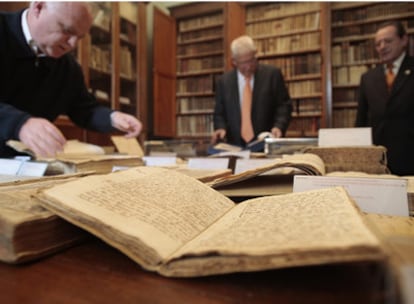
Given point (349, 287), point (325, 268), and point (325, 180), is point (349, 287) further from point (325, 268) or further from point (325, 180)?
point (325, 180)

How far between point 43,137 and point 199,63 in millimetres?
3072

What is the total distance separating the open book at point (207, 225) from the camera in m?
0.23

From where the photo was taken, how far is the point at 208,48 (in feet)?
11.9

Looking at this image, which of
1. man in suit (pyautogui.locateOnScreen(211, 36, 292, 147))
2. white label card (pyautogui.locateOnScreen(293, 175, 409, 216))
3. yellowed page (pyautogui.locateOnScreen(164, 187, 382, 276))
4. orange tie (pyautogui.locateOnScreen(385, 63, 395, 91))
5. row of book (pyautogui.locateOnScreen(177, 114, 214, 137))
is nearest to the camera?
yellowed page (pyautogui.locateOnScreen(164, 187, 382, 276))

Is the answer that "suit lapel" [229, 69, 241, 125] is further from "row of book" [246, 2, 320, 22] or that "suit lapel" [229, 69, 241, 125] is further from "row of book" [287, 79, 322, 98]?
"row of book" [246, 2, 320, 22]

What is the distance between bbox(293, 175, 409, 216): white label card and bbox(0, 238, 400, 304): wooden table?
9.2 inches

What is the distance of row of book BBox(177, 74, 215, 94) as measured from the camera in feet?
11.9

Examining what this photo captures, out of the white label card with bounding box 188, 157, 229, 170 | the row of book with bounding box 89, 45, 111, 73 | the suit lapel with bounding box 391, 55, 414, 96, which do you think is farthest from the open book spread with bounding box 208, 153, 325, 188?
the row of book with bounding box 89, 45, 111, 73

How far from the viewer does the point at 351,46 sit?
3107 mm

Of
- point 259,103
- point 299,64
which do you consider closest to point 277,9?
point 299,64

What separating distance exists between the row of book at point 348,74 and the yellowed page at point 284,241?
314 cm

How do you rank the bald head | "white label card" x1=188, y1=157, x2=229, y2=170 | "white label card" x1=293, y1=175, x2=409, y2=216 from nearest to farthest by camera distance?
"white label card" x1=293, y1=175, x2=409, y2=216 < "white label card" x1=188, y1=157, x2=229, y2=170 < the bald head

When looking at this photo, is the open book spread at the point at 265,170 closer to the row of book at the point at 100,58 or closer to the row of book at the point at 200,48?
the row of book at the point at 100,58

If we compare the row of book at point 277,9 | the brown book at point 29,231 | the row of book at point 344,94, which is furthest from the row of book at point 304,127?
the brown book at point 29,231
